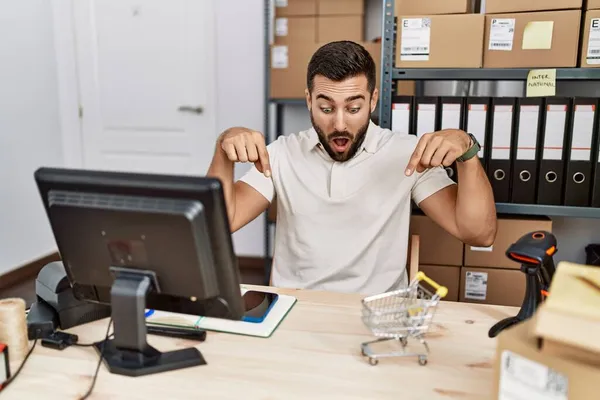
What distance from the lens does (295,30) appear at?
105 inches

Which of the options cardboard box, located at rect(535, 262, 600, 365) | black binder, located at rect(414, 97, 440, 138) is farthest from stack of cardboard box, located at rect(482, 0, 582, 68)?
cardboard box, located at rect(535, 262, 600, 365)

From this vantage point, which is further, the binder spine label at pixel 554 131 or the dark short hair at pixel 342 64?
the binder spine label at pixel 554 131

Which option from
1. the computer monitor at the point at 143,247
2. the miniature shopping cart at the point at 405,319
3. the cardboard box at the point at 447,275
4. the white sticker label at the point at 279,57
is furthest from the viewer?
the white sticker label at the point at 279,57

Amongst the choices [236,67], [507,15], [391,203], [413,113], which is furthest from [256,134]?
[236,67]

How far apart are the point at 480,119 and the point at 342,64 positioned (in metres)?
0.63

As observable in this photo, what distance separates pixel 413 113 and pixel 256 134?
29.8 inches

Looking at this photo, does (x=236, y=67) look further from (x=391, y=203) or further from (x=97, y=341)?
(x=97, y=341)

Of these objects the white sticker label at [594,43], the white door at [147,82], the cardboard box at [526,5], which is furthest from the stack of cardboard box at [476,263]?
the white door at [147,82]

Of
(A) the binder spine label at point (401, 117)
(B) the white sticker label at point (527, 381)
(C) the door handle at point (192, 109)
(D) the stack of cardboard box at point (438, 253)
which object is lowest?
(D) the stack of cardboard box at point (438, 253)

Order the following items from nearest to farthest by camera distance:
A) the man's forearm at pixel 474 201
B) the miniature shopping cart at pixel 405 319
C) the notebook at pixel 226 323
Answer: the miniature shopping cart at pixel 405 319, the notebook at pixel 226 323, the man's forearm at pixel 474 201

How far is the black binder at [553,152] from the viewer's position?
5.94 feet

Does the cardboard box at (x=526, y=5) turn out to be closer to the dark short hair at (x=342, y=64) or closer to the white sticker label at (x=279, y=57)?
the dark short hair at (x=342, y=64)

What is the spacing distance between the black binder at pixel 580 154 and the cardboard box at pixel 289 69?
4.19 ft

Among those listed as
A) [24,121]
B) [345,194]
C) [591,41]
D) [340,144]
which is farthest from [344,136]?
[24,121]
